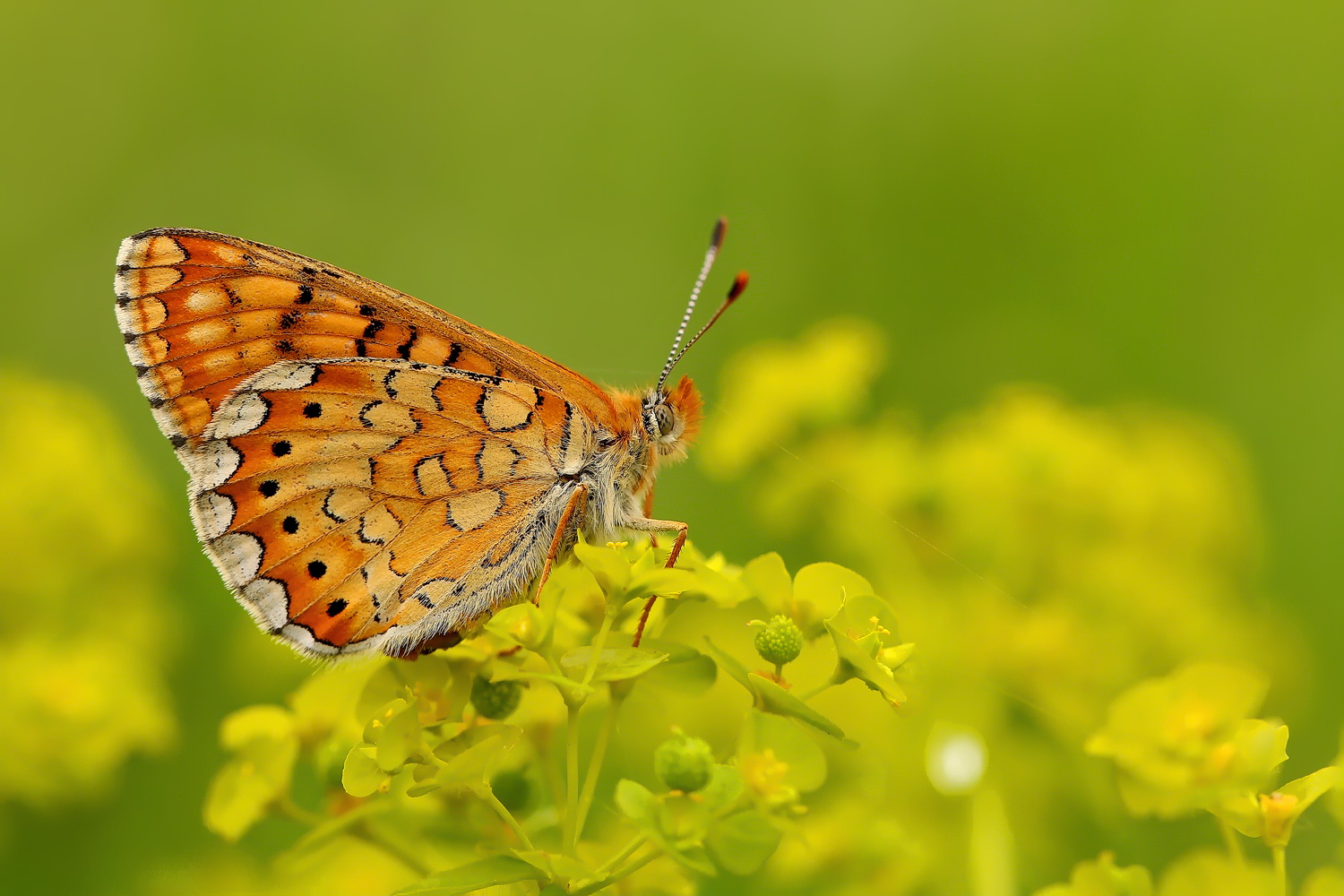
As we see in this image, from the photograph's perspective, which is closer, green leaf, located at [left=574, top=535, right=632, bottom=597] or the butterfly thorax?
green leaf, located at [left=574, top=535, right=632, bottom=597]

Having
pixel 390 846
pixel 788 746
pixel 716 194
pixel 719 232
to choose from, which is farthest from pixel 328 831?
pixel 716 194

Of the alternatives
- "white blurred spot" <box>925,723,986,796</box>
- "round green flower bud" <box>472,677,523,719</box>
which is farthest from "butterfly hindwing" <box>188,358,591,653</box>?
"white blurred spot" <box>925,723,986,796</box>

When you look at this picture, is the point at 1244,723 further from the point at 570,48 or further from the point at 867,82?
the point at 570,48

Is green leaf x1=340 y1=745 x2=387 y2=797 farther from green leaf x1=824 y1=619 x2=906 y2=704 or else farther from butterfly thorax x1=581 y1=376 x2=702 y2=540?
butterfly thorax x1=581 y1=376 x2=702 y2=540

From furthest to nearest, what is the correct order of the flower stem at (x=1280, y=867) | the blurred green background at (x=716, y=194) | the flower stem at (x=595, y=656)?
the blurred green background at (x=716, y=194)
the flower stem at (x=595, y=656)
the flower stem at (x=1280, y=867)

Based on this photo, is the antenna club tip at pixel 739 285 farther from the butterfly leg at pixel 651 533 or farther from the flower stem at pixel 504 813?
the flower stem at pixel 504 813

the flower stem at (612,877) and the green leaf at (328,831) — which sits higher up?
the flower stem at (612,877)

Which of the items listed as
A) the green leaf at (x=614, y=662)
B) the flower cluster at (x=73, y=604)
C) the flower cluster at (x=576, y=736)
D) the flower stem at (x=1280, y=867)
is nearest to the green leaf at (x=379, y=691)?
the flower cluster at (x=576, y=736)

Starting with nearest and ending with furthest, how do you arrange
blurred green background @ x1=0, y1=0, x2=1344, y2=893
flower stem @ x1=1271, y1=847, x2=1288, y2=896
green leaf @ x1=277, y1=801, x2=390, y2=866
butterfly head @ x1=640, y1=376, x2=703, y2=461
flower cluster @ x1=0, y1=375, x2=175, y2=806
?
flower stem @ x1=1271, y1=847, x2=1288, y2=896 < green leaf @ x1=277, y1=801, x2=390, y2=866 < butterfly head @ x1=640, y1=376, x2=703, y2=461 < flower cluster @ x1=0, y1=375, x2=175, y2=806 < blurred green background @ x1=0, y1=0, x2=1344, y2=893

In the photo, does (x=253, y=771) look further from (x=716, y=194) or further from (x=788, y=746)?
(x=716, y=194)
